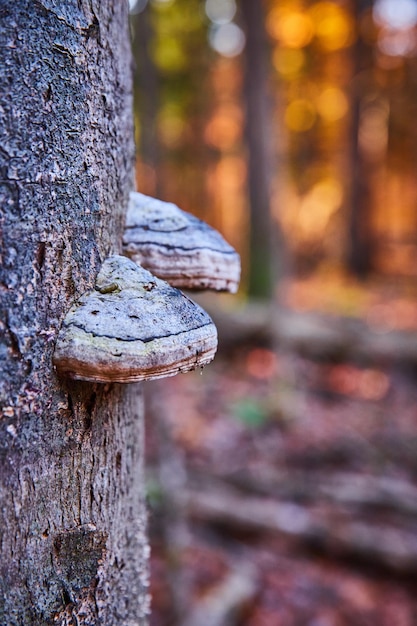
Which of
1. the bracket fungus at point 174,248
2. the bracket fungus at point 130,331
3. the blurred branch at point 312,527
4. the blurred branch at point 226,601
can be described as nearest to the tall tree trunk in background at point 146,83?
the blurred branch at point 312,527

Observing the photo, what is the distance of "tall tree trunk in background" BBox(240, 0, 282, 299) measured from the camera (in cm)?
880

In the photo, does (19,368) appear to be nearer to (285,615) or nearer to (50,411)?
(50,411)

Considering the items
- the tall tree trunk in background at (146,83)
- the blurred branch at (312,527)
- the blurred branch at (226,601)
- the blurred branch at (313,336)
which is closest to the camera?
the blurred branch at (226,601)

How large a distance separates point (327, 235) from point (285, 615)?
21.6 metres

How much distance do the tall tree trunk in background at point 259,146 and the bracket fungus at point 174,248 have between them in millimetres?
8462

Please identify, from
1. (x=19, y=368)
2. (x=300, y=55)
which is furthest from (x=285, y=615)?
(x=300, y=55)

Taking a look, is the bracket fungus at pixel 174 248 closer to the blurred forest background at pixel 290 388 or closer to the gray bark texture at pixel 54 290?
the gray bark texture at pixel 54 290

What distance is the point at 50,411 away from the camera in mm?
900

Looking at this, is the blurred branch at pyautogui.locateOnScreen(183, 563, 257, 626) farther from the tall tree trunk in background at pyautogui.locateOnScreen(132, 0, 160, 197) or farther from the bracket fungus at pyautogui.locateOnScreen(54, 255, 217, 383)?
the tall tree trunk in background at pyautogui.locateOnScreen(132, 0, 160, 197)

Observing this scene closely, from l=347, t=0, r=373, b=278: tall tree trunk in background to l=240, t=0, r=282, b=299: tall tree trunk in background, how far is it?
375 inches

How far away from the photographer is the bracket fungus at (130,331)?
875 mm

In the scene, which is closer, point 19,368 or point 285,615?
point 19,368

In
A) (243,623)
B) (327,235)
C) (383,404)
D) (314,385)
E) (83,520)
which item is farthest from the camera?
(327,235)

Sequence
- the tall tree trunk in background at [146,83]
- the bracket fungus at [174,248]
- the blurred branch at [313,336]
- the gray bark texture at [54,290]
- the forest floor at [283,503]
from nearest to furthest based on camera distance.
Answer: the gray bark texture at [54,290], the bracket fungus at [174,248], the forest floor at [283,503], the tall tree trunk in background at [146,83], the blurred branch at [313,336]
